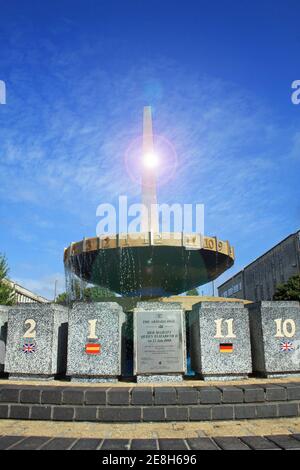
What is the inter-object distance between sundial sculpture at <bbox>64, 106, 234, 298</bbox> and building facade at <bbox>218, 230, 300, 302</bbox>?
24709 mm

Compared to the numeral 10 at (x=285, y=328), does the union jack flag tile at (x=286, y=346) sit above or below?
below

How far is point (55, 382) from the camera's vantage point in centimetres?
650

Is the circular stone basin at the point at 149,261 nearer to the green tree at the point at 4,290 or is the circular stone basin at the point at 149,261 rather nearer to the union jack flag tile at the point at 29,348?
the green tree at the point at 4,290

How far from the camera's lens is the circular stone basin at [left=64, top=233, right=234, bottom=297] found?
17438mm

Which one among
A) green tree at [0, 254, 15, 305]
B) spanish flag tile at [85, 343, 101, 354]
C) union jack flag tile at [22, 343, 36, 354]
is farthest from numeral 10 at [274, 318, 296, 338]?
green tree at [0, 254, 15, 305]

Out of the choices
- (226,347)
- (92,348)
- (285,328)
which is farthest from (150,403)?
(285,328)

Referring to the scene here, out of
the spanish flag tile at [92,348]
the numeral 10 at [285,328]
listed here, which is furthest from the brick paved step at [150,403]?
the numeral 10 at [285,328]

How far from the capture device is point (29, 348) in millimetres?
6812

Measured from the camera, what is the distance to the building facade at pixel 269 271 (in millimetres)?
52562

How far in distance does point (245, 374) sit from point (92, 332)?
270cm

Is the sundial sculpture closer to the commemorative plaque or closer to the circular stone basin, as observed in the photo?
the circular stone basin

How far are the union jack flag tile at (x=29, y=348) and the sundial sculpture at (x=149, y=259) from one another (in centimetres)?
1065

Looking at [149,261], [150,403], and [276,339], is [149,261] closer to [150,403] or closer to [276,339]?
[276,339]
